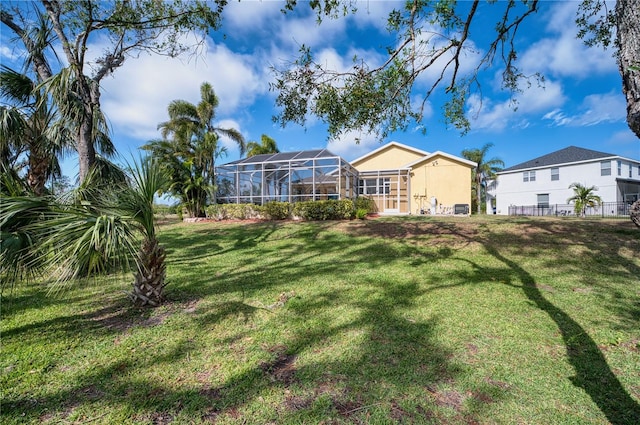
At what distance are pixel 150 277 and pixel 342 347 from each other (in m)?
3.21

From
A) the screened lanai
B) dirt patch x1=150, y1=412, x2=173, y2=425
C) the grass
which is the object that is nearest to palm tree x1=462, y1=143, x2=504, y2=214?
the screened lanai

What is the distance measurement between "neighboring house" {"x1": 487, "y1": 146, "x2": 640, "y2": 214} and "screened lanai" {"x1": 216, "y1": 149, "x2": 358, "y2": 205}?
21665mm

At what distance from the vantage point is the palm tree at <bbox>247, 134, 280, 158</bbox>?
26.1 meters

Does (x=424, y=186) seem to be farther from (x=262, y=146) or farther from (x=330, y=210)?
(x=262, y=146)

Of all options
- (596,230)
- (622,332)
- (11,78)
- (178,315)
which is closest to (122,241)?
(178,315)

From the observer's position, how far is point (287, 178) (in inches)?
665

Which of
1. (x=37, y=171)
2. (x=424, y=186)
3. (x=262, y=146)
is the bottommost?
(x=37, y=171)

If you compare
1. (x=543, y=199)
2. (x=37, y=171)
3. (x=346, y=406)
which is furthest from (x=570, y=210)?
(x=37, y=171)

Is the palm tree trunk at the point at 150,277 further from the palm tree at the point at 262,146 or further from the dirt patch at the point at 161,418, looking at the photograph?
the palm tree at the point at 262,146

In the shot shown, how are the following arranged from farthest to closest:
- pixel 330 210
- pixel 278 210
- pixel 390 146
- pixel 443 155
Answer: pixel 390 146, pixel 443 155, pixel 278 210, pixel 330 210

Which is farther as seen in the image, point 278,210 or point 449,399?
point 278,210

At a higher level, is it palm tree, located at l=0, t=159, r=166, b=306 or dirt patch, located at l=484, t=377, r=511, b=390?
palm tree, located at l=0, t=159, r=166, b=306

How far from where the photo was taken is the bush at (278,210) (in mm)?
14961

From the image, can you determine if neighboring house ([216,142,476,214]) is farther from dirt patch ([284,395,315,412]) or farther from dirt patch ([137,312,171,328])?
dirt patch ([284,395,315,412])
